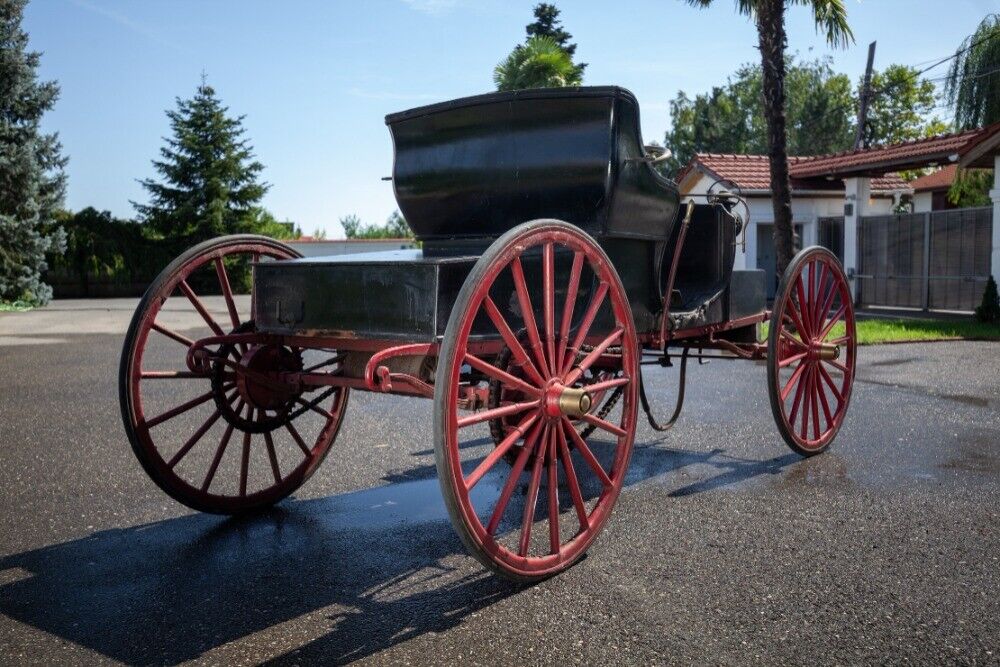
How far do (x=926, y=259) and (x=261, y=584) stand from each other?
691 inches

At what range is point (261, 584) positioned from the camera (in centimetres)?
386

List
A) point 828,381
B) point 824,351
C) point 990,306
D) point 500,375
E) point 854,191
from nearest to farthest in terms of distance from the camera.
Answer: point 500,375, point 824,351, point 828,381, point 990,306, point 854,191

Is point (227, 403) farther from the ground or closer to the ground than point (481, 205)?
closer to the ground

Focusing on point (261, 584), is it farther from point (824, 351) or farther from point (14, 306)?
point (14, 306)

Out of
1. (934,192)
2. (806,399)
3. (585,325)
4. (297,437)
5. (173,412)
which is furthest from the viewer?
(934,192)

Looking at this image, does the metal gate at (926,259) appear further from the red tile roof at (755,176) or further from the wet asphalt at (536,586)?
the wet asphalt at (536,586)

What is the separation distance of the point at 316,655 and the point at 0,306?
982 inches

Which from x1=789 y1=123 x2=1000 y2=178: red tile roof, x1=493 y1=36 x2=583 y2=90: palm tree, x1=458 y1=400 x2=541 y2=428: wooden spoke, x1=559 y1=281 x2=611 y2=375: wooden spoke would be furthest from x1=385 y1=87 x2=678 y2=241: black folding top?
x1=493 y1=36 x2=583 y2=90: palm tree

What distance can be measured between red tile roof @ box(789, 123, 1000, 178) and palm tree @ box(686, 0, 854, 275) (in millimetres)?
3648

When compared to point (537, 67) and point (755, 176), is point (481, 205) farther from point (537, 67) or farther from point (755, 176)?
point (537, 67)

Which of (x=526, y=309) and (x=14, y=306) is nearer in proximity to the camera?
(x=526, y=309)

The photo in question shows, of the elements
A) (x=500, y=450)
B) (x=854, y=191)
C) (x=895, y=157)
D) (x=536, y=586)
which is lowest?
(x=536, y=586)

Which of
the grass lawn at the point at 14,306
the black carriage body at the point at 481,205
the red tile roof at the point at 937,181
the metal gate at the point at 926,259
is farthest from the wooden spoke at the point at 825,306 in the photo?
the red tile roof at the point at 937,181

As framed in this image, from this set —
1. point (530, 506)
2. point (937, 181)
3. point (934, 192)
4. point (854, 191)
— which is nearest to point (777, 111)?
point (854, 191)
